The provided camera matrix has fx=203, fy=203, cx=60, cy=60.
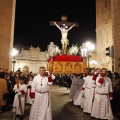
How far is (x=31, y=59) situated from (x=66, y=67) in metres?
33.7

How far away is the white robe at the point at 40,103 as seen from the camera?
660 cm

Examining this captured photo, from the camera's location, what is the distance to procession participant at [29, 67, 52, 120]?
661cm

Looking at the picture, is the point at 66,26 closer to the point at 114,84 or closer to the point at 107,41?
the point at 114,84

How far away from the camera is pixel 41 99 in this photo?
671 centimetres

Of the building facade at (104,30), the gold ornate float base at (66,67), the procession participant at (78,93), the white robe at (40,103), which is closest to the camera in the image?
the white robe at (40,103)

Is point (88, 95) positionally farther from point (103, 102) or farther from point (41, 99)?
point (41, 99)

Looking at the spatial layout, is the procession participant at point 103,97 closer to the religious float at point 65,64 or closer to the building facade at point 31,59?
the religious float at point 65,64

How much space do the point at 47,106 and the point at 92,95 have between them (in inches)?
107

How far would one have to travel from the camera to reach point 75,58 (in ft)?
35.0

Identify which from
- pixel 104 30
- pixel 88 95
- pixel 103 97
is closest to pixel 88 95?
pixel 88 95

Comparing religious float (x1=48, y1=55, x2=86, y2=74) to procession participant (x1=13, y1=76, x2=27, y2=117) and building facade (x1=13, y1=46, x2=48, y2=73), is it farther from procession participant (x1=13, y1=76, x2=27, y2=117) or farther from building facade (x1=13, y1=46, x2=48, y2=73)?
building facade (x1=13, y1=46, x2=48, y2=73)

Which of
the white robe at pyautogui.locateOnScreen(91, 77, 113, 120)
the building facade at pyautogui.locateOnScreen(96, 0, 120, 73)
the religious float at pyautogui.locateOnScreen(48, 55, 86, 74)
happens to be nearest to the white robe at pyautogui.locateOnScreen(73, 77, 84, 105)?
the religious float at pyautogui.locateOnScreen(48, 55, 86, 74)

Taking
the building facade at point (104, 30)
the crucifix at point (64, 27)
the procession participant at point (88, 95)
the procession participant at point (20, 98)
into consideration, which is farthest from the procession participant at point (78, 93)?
the building facade at point (104, 30)

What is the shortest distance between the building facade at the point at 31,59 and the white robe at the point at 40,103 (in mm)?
35472
